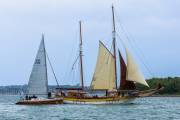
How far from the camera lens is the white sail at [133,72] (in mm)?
102312

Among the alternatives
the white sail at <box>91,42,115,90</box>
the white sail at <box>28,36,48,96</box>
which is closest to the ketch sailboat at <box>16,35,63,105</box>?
the white sail at <box>28,36,48,96</box>

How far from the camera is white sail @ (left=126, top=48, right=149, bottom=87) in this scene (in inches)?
4028

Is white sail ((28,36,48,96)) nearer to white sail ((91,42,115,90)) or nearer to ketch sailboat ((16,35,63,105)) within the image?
ketch sailboat ((16,35,63,105))

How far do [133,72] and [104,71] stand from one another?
230 inches

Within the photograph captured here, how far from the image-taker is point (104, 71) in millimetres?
106375

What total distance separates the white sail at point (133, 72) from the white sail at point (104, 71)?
4379mm

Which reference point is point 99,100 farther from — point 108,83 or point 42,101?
point 42,101

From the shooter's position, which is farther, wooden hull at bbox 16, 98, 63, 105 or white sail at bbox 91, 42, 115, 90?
white sail at bbox 91, 42, 115, 90

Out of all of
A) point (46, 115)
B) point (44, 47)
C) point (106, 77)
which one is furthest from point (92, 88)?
point (46, 115)

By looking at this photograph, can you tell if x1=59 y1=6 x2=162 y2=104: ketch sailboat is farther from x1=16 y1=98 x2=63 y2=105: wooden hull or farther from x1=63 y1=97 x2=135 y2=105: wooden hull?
x1=16 y1=98 x2=63 y2=105: wooden hull

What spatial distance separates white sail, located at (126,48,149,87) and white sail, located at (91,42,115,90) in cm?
438

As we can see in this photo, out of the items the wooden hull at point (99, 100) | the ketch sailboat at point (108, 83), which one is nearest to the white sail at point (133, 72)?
the ketch sailboat at point (108, 83)

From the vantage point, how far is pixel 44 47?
109562mm

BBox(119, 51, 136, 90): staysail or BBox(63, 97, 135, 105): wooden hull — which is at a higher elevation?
BBox(119, 51, 136, 90): staysail
